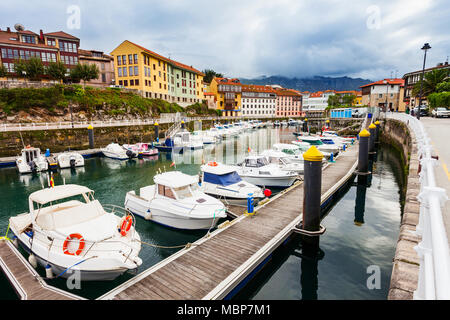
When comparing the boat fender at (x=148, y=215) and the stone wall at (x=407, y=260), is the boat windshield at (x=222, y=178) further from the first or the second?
the stone wall at (x=407, y=260)

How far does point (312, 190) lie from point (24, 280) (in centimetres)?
1098

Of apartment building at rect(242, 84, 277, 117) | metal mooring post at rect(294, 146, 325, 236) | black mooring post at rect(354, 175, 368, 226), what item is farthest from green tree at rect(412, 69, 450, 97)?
apartment building at rect(242, 84, 277, 117)

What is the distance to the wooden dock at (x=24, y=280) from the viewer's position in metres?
7.44

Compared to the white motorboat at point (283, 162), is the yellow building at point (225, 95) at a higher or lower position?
higher

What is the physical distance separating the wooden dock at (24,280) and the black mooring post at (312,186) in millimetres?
8861

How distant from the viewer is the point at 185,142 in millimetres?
43688

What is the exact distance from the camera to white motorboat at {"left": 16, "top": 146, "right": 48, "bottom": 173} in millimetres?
26622

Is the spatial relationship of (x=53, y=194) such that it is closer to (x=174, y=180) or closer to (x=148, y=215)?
(x=148, y=215)

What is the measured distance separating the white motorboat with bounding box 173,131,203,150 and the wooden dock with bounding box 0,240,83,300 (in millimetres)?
32672

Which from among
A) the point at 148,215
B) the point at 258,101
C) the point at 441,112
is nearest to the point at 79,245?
the point at 148,215

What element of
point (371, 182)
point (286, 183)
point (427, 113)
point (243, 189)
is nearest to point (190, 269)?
point (243, 189)

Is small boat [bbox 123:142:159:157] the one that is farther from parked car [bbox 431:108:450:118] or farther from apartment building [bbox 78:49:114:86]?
parked car [bbox 431:108:450:118]

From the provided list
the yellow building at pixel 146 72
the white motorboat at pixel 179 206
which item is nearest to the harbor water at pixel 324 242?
the white motorboat at pixel 179 206

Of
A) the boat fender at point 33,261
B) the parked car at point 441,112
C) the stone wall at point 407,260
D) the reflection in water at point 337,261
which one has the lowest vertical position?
the reflection in water at point 337,261
